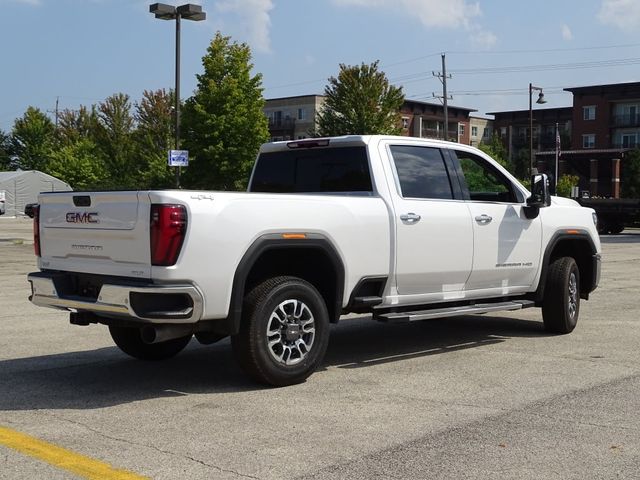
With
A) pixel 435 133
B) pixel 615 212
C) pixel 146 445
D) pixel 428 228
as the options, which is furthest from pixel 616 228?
pixel 435 133

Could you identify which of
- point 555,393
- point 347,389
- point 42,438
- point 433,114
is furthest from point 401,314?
point 433,114

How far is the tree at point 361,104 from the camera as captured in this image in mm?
51719

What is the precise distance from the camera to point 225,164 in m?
45.0

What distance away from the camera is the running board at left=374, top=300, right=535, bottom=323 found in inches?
286

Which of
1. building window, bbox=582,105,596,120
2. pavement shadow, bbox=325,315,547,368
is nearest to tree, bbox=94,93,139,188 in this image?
building window, bbox=582,105,596,120

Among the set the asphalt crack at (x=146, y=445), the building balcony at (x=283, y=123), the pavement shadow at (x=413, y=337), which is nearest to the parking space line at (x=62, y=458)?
the asphalt crack at (x=146, y=445)

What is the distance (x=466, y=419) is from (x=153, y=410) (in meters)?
2.14

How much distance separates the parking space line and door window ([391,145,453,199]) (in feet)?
12.7

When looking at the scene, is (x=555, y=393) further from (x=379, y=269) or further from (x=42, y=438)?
(x=42, y=438)

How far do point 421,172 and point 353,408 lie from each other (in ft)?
9.06

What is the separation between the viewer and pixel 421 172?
311 inches

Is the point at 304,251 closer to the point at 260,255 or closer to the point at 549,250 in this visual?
the point at 260,255

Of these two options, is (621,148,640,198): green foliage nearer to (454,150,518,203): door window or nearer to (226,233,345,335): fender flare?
(454,150,518,203): door window

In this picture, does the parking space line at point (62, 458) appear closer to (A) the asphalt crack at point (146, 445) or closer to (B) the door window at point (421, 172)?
(A) the asphalt crack at point (146, 445)
